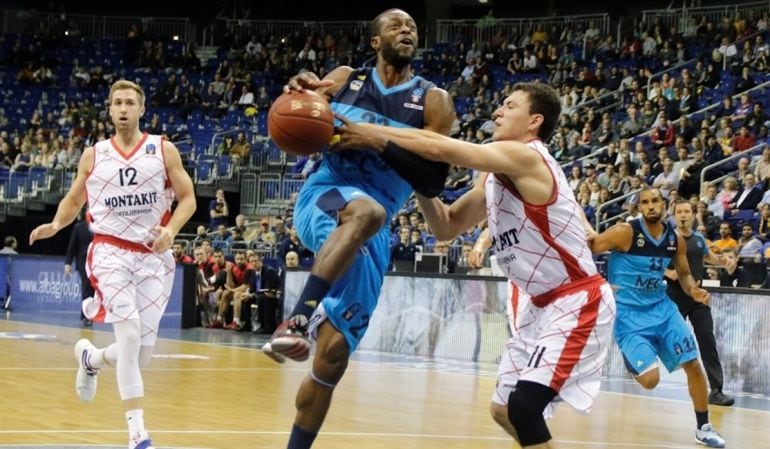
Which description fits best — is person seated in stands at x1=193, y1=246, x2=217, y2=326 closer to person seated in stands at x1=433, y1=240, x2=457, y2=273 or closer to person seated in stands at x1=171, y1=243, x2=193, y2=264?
person seated in stands at x1=171, y1=243, x2=193, y2=264

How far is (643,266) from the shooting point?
33.6ft

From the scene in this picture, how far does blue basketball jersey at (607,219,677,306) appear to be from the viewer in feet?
33.3

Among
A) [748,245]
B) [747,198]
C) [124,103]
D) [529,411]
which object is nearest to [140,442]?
[124,103]

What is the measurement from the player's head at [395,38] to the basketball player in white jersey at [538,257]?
79 centimetres

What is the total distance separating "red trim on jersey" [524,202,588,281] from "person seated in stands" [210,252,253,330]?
48.0 ft

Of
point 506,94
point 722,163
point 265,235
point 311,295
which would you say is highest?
point 506,94

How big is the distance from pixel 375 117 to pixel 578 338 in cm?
152

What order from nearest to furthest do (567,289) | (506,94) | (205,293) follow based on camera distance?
(567,289), (205,293), (506,94)

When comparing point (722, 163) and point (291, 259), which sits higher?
point (722, 163)

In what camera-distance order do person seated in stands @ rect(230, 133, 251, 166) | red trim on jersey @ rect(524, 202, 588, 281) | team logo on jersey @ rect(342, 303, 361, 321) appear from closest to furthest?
red trim on jersey @ rect(524, 202, 588, 281)
team logo on jersey @ rect(342, 303, 361, 321)
person seated in stands @ rect(230, 133, 251, 166)

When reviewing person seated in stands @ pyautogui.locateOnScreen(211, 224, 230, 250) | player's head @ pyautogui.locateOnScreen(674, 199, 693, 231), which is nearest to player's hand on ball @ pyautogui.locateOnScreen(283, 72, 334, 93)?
player's head @ pyautogui.locateOnScreen(674, 199, 693, 231)

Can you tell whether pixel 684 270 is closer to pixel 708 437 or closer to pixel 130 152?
pixel 708 437

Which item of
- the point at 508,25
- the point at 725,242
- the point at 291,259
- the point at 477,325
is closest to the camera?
the point at 477,325

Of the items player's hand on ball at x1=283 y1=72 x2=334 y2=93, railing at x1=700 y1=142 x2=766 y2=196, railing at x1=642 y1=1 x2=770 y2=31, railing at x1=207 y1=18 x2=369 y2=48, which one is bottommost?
player's hand on ball at x1=283 y1=72 x2=334 y2=93
